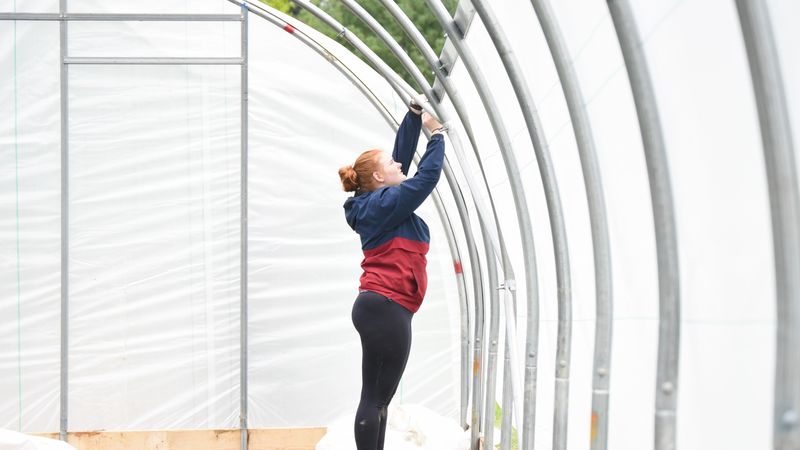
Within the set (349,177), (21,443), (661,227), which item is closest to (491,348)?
(349,177)

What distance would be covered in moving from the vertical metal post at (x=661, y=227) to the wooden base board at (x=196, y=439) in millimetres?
4506

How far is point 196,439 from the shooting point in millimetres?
6574

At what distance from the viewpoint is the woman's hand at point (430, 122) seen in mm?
3911

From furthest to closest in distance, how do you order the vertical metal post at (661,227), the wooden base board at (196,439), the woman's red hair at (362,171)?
the wooden base board at (196,439), the woman's red hair at (362,171), the vertical metal post at (661,227)

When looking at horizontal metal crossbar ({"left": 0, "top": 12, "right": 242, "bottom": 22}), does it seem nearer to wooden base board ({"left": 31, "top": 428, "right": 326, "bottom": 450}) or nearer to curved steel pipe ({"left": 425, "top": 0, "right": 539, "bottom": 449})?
wooden base board ({"left": 31, "top": 428, "right": 326, "bottom": 450})

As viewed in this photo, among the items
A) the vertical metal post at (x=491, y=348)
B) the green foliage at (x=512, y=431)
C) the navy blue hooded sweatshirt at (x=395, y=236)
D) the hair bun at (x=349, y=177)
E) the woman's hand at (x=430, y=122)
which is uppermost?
the woman's hand at (x=430, y=122)

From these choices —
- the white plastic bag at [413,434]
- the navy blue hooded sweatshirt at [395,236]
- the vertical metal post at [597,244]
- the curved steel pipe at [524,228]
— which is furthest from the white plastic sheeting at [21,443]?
the vertical metal post at [597,244]

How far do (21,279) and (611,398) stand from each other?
15.3ft

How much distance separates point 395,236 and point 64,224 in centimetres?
345

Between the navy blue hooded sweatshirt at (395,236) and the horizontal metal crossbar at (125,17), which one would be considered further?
the horizontal metal crossbar at (125,17)

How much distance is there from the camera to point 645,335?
277 cm

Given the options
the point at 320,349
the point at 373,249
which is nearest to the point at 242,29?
the point at 320,349

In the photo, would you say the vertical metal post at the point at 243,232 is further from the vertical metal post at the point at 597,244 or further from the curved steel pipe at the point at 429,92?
the vertical metal post at the point at 597,244

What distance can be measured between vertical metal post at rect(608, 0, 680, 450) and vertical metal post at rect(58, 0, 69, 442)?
5.08 m
